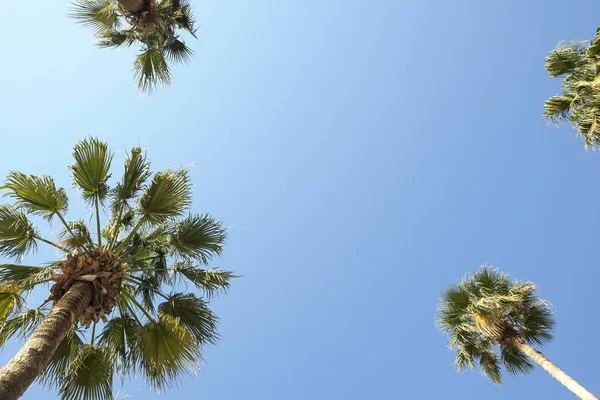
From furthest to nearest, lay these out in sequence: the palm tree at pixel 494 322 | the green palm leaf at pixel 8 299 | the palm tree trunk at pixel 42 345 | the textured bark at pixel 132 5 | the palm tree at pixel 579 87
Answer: the palm tree at pixel 494 322 < the palm tree at pixel 579 87 < the textured bark at pixel 132 5 < the green palm leaf at pixel 8 299 < the palm tree trunk at pixel 42 345

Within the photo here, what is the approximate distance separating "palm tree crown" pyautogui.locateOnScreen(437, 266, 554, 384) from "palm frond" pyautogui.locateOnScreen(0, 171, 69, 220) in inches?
398

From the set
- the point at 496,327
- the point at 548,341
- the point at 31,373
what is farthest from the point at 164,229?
the point at 548,341

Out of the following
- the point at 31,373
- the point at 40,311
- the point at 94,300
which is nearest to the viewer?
the point at 31,373

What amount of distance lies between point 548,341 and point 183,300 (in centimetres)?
1012

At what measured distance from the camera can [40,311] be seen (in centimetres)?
670

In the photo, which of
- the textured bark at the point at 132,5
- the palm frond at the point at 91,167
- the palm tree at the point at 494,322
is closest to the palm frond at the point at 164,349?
the palm frond at the point at 91,167

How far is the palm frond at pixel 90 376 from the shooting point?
6.21 metres

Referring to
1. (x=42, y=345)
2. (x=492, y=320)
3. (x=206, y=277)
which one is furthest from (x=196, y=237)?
(x=492, y=320)

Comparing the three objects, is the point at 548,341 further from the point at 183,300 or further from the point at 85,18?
the point at 85,18

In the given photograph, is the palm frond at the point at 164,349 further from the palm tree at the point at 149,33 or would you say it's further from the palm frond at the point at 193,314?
the palm tree at the point at 149,33

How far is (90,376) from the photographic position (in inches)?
255

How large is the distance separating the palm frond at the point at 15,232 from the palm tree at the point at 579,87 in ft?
35.9

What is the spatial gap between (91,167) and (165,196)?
127cm

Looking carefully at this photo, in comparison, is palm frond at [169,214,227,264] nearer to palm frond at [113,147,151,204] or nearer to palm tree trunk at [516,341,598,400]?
palm frond at [113,147,151,204]
